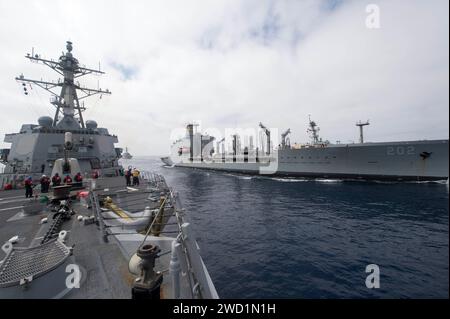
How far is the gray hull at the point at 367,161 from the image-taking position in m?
27.6

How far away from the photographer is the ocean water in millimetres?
7285

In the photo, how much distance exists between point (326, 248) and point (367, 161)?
29.6 metres

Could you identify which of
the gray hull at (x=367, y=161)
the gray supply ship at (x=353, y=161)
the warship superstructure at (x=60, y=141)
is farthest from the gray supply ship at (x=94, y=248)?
the gray hull at (x=367, y=161)

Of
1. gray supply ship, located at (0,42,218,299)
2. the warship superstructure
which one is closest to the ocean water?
gray supply ship, located at (0,42,218,299)

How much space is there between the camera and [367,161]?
107 feet

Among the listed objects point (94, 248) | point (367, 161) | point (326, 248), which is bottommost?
point (326, 248)

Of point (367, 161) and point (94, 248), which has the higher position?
point (367, 161)

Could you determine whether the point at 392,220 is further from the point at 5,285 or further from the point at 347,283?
the point at 5,285

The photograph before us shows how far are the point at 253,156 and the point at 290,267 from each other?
46.1 metres

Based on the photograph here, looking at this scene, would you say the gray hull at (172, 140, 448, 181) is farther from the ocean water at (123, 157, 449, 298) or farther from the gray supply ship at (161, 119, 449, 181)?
the ocean water at (123, 157, 449, 298)

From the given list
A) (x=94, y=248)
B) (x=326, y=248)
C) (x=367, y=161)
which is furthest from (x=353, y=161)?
(x=94, y=248)

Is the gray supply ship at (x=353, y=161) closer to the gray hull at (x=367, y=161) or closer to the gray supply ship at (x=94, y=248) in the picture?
the gray hull at (x=367, y=161)

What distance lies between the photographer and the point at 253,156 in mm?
54156

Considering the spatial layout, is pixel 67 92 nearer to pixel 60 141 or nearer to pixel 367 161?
pixel 60 141
